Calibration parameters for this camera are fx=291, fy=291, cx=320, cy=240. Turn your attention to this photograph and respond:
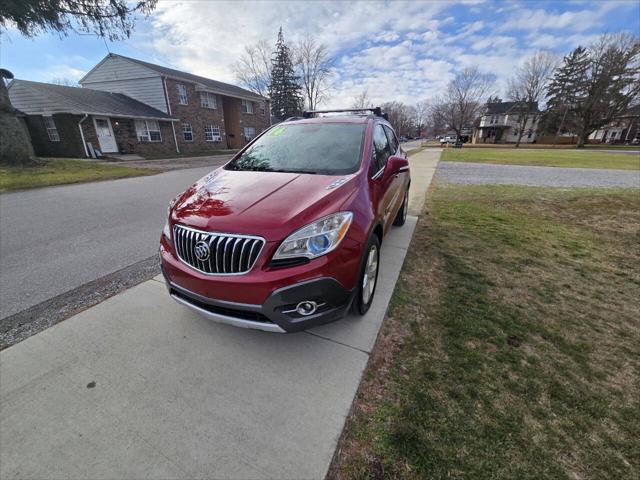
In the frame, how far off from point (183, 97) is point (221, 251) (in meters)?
27.6

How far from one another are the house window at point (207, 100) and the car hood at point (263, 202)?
28.1 m

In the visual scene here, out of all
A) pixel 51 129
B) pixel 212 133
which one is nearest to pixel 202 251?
pixel 51 129

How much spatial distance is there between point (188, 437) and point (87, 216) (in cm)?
608

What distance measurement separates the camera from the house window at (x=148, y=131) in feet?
69.0

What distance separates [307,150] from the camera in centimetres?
318

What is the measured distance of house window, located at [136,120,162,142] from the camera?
21.0 metres

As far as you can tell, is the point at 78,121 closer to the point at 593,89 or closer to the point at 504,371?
the point at 504,371

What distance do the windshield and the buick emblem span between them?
1167mm

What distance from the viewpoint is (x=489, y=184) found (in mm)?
9945

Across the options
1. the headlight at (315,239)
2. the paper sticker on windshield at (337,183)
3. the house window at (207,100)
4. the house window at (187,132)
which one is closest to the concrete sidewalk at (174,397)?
the headlight at (315,239)

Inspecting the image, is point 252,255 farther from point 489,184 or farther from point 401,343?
point 489,184

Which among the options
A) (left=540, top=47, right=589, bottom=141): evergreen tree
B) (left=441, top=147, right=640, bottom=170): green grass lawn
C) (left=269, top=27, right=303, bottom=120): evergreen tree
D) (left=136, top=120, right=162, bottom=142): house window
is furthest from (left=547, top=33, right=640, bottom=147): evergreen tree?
(left=136, top=120, right=162, bottom=142): house window

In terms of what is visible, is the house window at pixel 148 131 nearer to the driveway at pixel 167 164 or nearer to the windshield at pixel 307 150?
the driveway at pixel 167 164

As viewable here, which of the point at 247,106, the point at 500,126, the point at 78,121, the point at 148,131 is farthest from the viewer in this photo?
the point at 500,126
